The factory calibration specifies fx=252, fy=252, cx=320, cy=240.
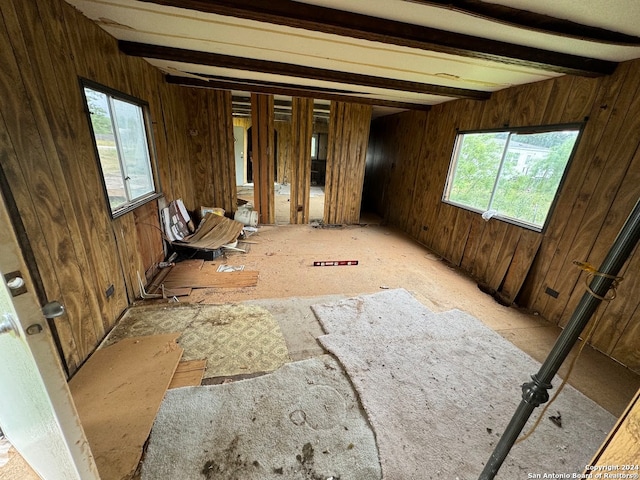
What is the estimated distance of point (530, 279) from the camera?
294 cm

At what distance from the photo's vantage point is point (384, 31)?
1723mm

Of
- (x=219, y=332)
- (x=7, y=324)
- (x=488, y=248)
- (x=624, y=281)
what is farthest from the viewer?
(x=488, y=248)

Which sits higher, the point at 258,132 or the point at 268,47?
the point at 268,47

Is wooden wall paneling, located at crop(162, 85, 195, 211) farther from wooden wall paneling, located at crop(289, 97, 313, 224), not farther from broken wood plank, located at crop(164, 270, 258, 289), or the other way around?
wooden wall paneling, located at crop(289, 97, 313, 224)

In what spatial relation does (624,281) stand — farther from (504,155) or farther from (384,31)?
(384,31)

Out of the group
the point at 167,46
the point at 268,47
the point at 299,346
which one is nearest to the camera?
the point at 299,346

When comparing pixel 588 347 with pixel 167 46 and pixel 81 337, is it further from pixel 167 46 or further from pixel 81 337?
pixel 167 46

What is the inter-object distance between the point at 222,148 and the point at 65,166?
11.2 feet

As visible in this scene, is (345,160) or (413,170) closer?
(413,170)

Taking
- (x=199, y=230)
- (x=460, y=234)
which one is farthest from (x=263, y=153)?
(x=460, y=234)

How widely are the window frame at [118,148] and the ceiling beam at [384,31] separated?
101cm

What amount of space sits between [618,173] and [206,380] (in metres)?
3.78

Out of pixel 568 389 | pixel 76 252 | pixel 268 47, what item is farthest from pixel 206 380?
pixel 268 47

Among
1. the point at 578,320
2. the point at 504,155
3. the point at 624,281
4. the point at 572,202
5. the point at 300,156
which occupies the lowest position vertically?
the point at 624,281
